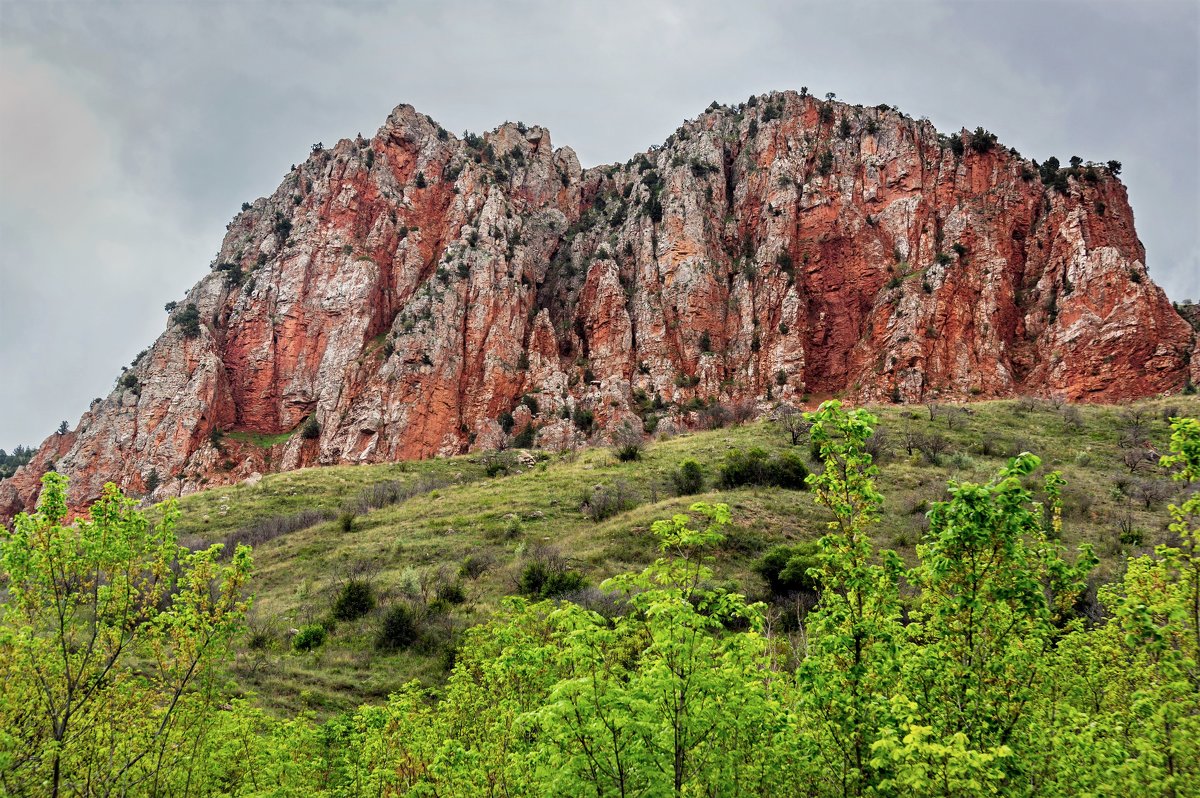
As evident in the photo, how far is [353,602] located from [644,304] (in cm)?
5497

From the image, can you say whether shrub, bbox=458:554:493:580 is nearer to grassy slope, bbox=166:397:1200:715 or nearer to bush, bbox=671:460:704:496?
grassy slope, bbox=166:397:1200:715

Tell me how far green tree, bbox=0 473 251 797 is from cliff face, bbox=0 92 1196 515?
5351 cm

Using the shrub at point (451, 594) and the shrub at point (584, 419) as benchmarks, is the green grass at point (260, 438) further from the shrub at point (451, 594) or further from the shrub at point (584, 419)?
the shrub at point (451, 594)

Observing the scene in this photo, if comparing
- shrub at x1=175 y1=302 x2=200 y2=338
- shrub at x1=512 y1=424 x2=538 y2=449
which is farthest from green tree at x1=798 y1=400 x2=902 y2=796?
shrub at x1=175 y1=302 x2=200 y2=338

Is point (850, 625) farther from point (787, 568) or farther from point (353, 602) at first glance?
point (353, 602)

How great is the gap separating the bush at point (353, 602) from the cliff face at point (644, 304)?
3886 cm

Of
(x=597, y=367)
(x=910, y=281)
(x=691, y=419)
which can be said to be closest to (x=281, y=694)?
(x=691, y=419)

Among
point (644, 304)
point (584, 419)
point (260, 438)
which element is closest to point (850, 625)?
point (584, 419)

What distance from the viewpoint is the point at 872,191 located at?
234 ft

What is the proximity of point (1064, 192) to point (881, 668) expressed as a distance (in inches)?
2969

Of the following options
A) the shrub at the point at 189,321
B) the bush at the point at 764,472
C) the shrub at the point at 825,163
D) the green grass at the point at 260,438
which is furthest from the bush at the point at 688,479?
the shrub at the point at 189,321

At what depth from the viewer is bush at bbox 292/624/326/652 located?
20484mm

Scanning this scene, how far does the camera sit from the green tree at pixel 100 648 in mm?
7195

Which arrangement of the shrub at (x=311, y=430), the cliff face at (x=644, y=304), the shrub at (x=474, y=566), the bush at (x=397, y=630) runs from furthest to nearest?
the shrub at (x=311, y=430) → the cliff face at (x=644, y=304) → the shrub at (x=474, y=566) → the bush at (x=397, y=630)
